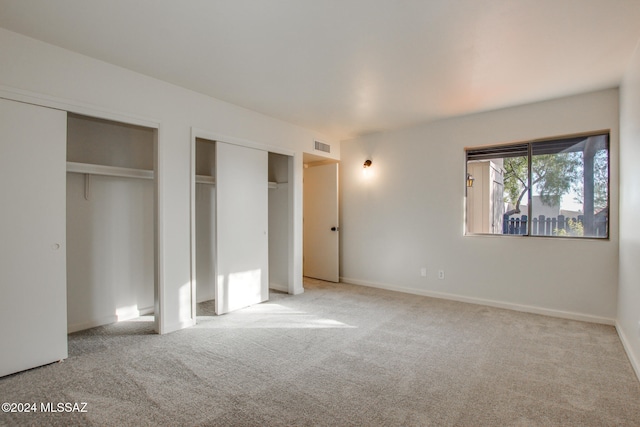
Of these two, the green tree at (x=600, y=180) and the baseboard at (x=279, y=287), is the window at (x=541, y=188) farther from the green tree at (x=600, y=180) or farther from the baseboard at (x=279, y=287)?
the baseboard at (x=279, y=287)

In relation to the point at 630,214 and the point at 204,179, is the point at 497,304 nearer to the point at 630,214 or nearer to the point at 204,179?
the point at 630,214

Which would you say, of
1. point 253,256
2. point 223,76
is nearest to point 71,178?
point 223,76

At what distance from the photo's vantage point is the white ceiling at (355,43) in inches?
84.0

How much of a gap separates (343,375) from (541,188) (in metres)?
3.46

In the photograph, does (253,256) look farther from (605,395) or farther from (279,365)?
(605,395)

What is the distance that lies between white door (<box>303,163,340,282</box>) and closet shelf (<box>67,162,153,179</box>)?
2.96 m

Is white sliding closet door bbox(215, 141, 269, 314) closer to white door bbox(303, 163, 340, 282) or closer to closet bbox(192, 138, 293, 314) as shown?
closet bbox(192, 138, 293, 314)

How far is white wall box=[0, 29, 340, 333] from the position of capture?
8.21 ft

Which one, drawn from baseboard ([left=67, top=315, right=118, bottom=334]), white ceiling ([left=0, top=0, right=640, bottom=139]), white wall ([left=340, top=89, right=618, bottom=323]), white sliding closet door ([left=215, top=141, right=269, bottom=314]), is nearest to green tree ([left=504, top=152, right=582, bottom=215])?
white wall ([left=340, top=89, right=618, bottom=323])

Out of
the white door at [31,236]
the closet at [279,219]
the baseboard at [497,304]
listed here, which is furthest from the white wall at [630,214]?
the white door at [31,236]

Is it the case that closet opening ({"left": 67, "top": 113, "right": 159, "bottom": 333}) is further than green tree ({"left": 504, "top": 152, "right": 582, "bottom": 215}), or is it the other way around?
green tree ({"left": 504, "top": 152, "right": 582, "bottom": 215})

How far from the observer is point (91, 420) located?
1886 mm

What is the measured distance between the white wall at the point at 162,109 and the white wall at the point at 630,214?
12.7 ft

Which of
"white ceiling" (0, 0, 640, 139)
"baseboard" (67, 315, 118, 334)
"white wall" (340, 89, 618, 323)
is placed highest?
"white ceiling" (0, 0, 640, 139)
